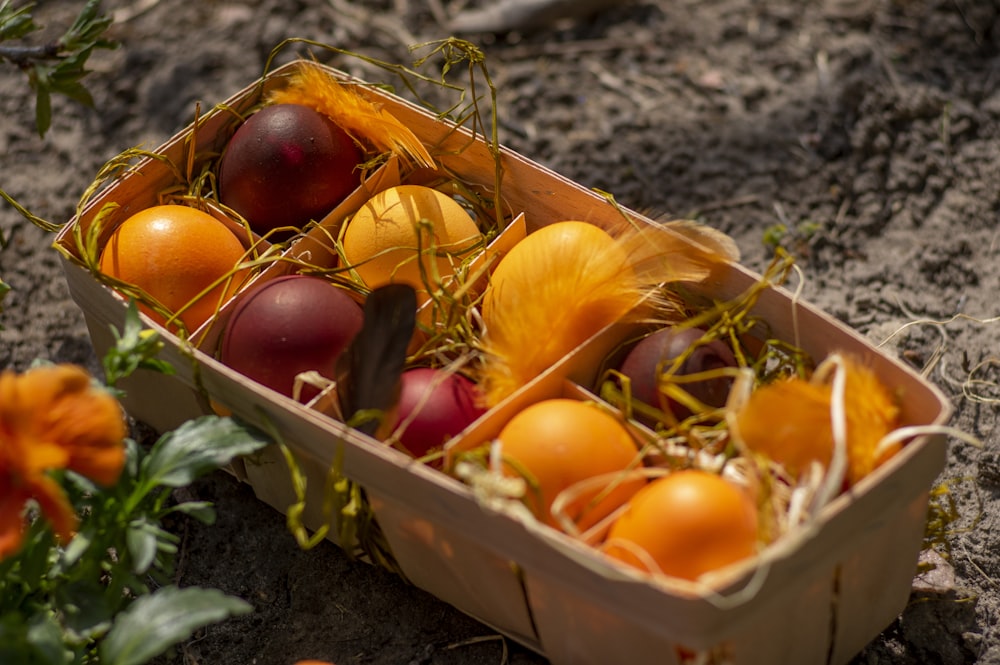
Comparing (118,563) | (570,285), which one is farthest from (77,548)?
(570,285)

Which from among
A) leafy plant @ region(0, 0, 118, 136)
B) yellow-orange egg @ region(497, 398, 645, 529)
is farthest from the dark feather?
leafy plant @ region(0, 0, 118, 136)

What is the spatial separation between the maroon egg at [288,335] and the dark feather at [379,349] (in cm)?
9

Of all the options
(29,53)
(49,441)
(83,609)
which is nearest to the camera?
(49,441)

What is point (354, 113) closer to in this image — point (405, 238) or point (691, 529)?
point (405, 238)

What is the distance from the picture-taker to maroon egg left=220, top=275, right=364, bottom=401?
1551 mm

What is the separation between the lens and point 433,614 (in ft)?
5.46

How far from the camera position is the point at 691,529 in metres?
1.28

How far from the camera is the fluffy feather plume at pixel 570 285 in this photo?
1542mm

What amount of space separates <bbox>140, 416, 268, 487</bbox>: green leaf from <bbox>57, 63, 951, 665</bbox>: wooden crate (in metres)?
0.05

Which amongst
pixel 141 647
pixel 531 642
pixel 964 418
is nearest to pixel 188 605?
pixel 141 647

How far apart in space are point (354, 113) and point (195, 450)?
2.06 ft

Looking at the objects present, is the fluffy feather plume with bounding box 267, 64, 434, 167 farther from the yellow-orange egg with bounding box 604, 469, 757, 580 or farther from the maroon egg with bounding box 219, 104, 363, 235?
the yellow-orange egg with bounding box 604, 469, 757, 580

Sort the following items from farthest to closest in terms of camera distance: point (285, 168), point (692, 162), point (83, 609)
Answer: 1. point (692, 162)
2. point (285, 168)
3. point (83, 609)

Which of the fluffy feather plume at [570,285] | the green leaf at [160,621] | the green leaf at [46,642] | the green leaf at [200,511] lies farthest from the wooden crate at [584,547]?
the green leaf at [46,642]
